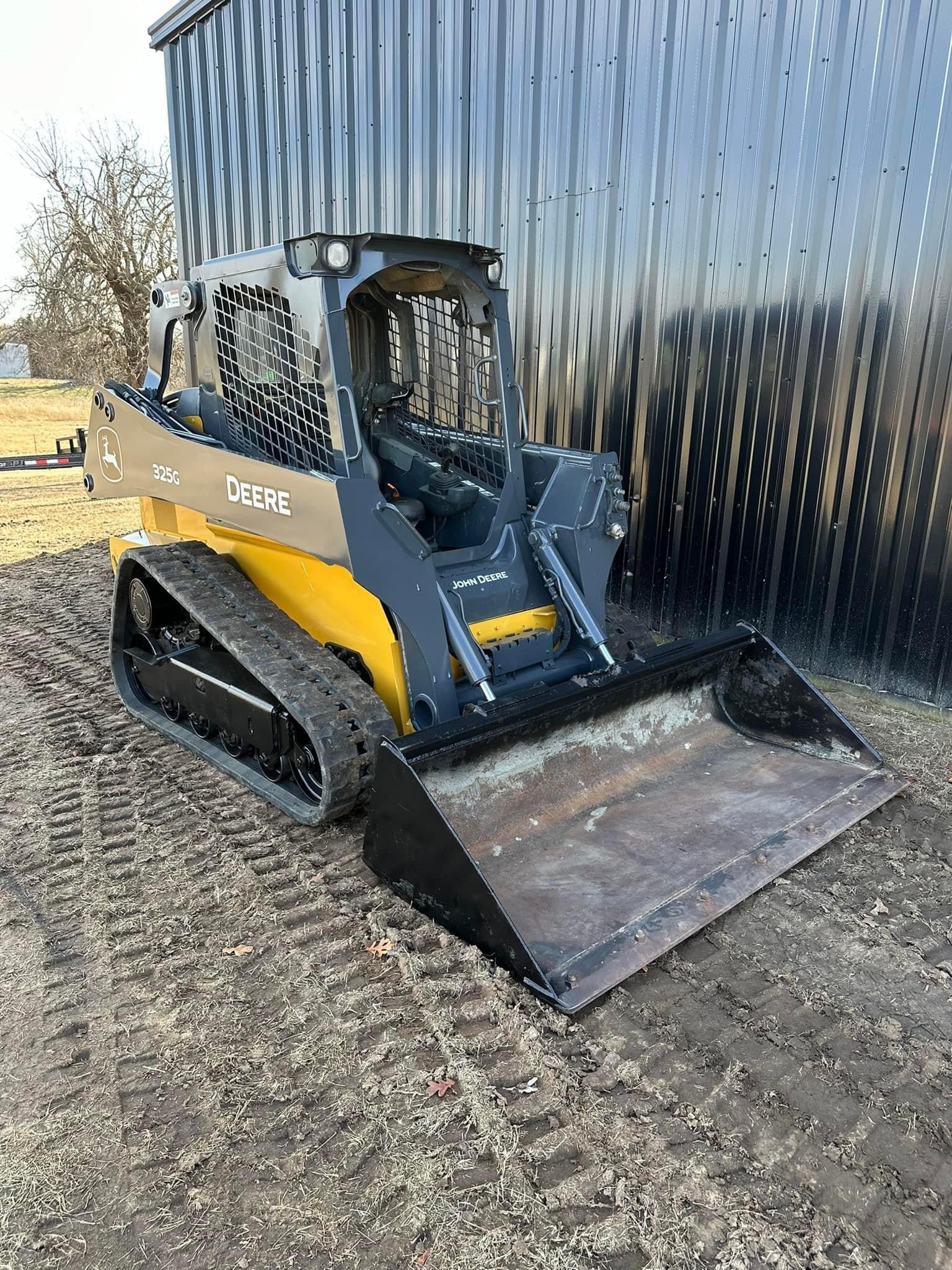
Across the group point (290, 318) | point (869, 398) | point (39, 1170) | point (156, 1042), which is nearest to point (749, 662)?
point (869, 398)

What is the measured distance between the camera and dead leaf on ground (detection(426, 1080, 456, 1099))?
7.18 feet

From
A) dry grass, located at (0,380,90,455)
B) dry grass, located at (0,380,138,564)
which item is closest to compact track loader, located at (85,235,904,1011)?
dry grass, located at (0,380,138,564)

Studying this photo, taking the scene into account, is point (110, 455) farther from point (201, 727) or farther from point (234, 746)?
point (234, 746)

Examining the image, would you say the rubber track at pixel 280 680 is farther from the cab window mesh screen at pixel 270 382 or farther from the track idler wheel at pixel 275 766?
the cab window mesh screen at pixel 270 382

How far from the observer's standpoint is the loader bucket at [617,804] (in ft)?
8.87

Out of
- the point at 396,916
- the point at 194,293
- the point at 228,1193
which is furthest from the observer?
the point at 194,293

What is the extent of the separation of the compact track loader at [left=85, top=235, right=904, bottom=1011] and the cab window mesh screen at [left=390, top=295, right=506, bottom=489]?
2 cm

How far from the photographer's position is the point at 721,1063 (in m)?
2.32

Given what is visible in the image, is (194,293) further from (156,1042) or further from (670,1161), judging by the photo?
(670,1161)

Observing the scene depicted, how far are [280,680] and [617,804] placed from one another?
1471mm

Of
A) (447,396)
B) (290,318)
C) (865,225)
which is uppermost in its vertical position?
(865,225)

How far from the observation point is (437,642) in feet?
11.4

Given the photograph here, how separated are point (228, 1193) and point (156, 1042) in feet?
1.90

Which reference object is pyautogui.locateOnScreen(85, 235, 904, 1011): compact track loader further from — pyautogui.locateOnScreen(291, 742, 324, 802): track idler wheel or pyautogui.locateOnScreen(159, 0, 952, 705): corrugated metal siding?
pyautogui.locateOnScreen(159, 0, 952, 705): corrugated metal siding
